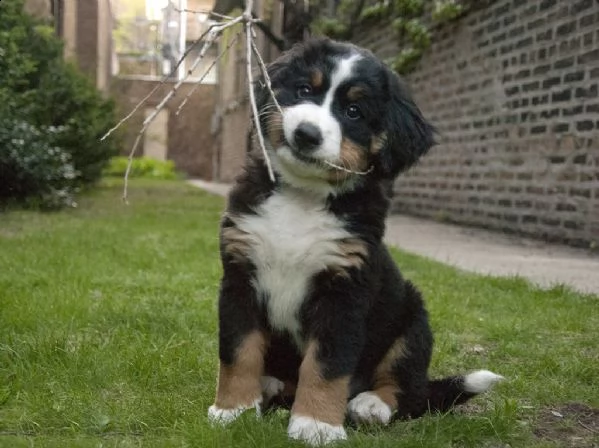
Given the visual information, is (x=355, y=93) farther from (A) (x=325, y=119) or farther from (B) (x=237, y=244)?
(B) (x=237, y=244)

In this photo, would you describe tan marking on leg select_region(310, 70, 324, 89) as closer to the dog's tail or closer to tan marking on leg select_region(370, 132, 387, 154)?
tan marking on leg select_region(370, 132, 387, 154)

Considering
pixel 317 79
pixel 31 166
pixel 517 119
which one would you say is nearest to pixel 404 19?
pixel 517 119

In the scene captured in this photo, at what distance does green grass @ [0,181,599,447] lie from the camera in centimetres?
248

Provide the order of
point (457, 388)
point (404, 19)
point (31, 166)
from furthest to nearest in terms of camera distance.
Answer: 1. point (404, 19)
2. point (31, 166)
3. point (457, 388)

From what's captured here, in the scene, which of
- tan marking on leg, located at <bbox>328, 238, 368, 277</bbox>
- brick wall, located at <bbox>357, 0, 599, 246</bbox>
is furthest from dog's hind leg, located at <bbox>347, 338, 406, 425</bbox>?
brick wall, located at <bbox>357, 0, 599, 246</bbox>

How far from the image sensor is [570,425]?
8.96 feet

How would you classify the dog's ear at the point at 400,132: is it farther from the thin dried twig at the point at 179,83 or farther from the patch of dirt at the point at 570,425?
the patch of dirt at the point at 570,425

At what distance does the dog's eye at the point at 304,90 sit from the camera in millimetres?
2633

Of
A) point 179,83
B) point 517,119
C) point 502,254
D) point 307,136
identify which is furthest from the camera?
point 517,119

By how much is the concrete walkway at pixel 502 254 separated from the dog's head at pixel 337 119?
322cm

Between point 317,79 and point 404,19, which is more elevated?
point 404,19

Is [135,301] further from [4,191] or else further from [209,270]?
[4,191]

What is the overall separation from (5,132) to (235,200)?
728cm

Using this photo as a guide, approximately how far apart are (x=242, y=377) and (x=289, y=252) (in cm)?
45
